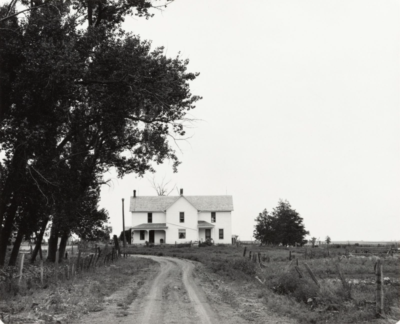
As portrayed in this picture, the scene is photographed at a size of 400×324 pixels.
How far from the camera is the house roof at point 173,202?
73.6 m

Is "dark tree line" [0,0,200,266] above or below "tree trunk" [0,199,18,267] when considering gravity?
above

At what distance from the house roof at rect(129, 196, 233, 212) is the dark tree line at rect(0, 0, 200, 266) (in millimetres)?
51881

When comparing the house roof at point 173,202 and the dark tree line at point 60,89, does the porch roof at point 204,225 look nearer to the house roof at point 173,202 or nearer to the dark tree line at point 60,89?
the house roof at point 173,202

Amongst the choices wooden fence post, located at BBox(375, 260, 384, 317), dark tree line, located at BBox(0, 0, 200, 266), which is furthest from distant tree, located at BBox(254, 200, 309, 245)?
Result: wooden fence post, located at BBox(375, 260, 384, 317)

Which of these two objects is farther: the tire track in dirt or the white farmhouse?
the white farmhouse

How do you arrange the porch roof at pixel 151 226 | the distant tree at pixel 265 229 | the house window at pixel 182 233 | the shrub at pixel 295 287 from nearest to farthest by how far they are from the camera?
the shrub at pixel 295 287 < the porch roof at pixel 151 226 < the house window at pixel 182 233 < the distant tree at pixel 265 229

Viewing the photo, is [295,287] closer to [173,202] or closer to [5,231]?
[5,231]

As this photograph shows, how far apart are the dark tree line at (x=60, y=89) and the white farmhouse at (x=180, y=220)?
163 feet

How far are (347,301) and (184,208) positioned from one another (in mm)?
59828

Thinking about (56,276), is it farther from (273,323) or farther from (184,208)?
(184,208)

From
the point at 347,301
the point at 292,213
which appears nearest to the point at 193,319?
the point at 347,301

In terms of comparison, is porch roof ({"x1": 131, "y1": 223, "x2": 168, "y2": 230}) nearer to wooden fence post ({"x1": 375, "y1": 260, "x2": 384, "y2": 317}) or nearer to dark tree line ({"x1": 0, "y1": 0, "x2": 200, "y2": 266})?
dark tree line ({"x1": 0, "y1": 0, "x2": 200, "y2": 266})

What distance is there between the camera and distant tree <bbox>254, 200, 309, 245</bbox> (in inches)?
3009

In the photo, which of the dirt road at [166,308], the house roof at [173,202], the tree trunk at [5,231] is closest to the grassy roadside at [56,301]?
the dirt road at [166,308]
